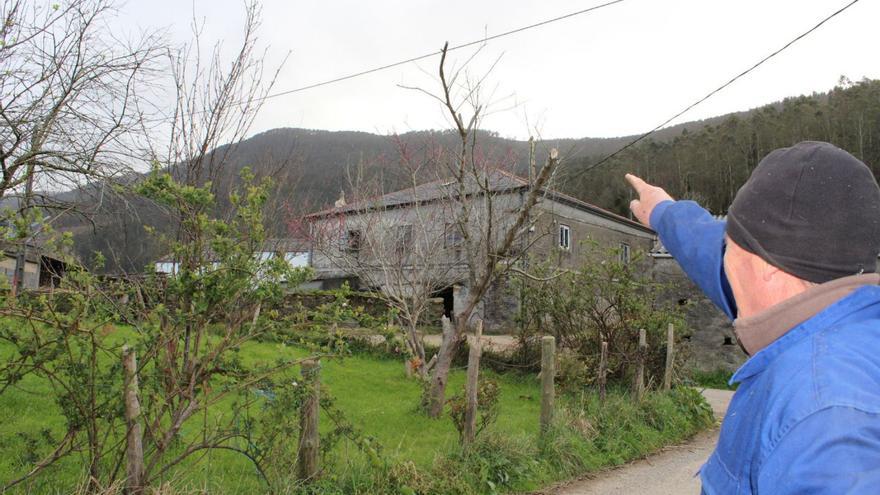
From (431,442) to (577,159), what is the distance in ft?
69.5

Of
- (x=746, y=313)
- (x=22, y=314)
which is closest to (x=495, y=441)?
(x=22, y=314)

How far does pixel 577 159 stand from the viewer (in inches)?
1038

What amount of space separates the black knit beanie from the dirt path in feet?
16.4

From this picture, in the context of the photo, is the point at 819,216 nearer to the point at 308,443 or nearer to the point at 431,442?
the point at 308,443

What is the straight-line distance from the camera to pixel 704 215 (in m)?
Result: 1.69

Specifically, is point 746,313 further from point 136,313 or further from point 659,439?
point 659,439

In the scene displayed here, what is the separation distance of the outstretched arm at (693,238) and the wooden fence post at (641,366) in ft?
25.2

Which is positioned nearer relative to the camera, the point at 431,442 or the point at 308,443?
the point at 308,443

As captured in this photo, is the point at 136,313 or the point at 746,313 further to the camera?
the point at 136,313

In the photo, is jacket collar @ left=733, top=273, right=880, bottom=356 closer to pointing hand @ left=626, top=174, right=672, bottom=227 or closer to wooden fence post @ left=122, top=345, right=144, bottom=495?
pointing hand @ left=626, top=174, right=672, bottom=227

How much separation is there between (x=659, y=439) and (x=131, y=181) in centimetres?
745

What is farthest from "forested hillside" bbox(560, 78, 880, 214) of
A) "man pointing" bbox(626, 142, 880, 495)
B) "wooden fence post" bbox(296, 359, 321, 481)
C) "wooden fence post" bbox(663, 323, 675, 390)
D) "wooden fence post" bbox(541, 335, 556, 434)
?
"man pointing" bbox(626, 142, 880, 495)

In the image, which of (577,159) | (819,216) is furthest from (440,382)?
(577,159)

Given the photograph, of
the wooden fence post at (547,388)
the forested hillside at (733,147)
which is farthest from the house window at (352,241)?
the forested hillside at (733,147)
